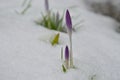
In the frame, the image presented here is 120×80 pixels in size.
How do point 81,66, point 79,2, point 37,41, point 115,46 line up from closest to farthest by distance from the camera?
1. point 81,66
2. point 37,41
3. point 115,46
4. point 79,2

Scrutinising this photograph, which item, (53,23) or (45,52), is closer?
(45,52)

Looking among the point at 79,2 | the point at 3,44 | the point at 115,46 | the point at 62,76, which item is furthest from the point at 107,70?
the point at 79,2

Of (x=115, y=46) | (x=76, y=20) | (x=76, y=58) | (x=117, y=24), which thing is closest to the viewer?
(x=76, y=58)

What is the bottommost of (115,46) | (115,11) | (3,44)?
(115,11)

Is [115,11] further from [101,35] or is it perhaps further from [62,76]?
[62,76]

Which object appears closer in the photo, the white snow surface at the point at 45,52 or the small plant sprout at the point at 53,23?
the white snow surface at the point at 45,52

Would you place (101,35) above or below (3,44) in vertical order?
below

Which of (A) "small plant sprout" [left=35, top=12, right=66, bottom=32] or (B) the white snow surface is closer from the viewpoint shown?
(B) the white snow surface

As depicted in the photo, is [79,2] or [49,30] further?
[79,2]
